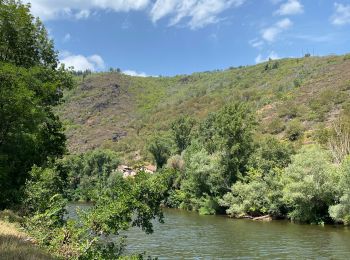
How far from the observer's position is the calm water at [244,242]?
28.8 m

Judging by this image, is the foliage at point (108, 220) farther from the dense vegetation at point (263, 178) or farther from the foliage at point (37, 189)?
the dense vegetation at point (263, 178)

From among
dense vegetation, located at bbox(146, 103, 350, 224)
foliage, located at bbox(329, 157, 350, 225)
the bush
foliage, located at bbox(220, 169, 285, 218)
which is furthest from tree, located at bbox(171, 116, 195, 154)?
foliage, located at bbox(329, 157, 350, 225)

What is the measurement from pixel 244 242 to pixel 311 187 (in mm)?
13715

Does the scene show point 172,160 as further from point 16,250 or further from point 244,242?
point 16,250

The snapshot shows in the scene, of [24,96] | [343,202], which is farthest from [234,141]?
[24,96]

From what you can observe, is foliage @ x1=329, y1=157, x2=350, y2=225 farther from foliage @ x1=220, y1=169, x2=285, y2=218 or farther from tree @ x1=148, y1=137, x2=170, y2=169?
tree @ x1=148, y1=137, x2=170, y2=169

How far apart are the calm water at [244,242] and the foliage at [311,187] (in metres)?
2.48

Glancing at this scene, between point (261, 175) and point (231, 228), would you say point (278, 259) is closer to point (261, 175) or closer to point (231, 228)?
point (231, 228)

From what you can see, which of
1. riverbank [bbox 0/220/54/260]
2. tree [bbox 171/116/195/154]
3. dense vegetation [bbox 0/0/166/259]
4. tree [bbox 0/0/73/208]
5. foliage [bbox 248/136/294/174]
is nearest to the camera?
riverbank [bbox 0/220/54/260]

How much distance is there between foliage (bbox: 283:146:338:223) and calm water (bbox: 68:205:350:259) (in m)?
2.48

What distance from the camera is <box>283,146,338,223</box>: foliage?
145ft

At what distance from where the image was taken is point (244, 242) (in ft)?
112

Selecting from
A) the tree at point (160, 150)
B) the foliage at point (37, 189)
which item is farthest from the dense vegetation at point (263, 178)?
the foliage at point (37, 189)

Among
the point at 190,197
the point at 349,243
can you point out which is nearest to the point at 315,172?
the point at 349,243
